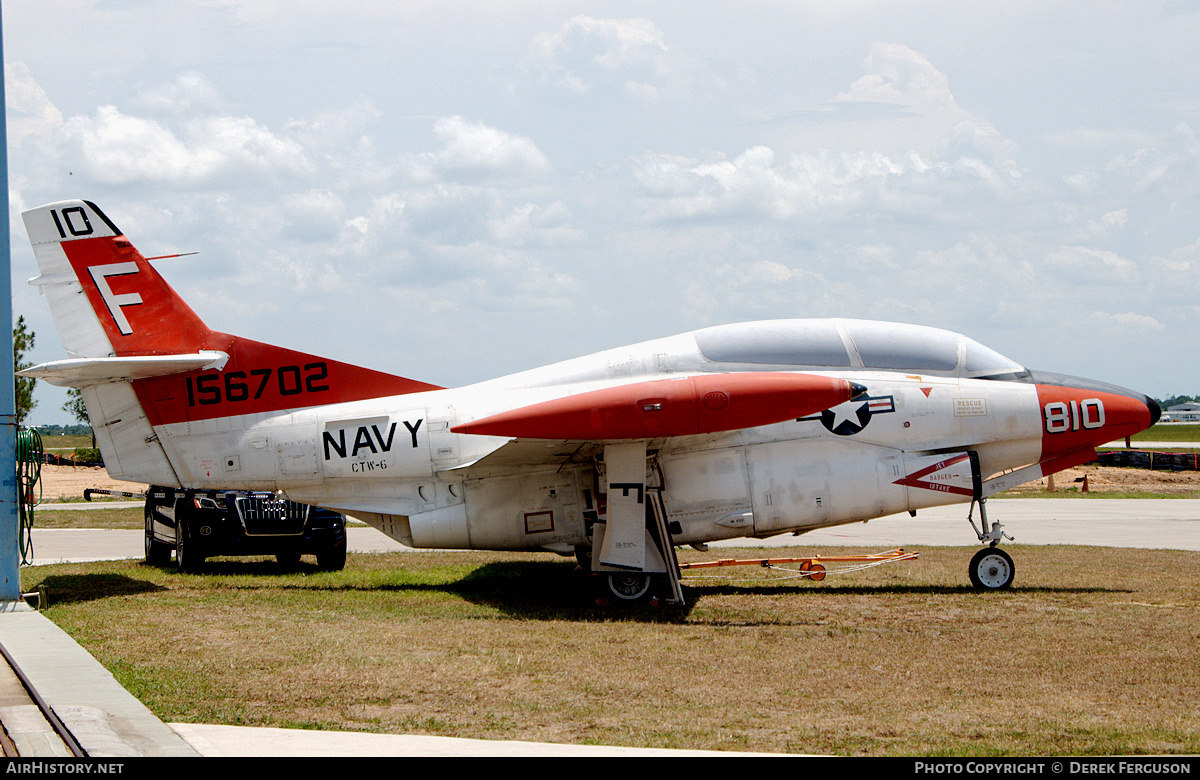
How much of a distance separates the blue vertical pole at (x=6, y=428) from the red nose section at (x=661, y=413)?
4.63 meters

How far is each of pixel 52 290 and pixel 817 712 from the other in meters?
10.3

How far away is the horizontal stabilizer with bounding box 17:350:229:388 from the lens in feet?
37.3

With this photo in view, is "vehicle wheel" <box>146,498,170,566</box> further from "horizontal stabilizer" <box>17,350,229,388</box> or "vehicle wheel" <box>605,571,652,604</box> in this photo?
"vehicle wheel" <box>605,571,652,604</box>

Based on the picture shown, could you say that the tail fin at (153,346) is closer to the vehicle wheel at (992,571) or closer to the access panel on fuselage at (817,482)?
the access panel on fuselage at (817,482)

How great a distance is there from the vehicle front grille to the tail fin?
213cm

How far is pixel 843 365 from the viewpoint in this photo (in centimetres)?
1193

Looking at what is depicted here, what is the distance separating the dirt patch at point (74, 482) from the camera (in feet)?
115

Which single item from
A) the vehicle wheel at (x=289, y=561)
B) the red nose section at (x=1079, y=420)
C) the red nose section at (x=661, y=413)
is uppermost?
the red nose section at (x=661, y=413)

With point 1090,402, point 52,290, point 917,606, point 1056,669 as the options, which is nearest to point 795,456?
point 917,606

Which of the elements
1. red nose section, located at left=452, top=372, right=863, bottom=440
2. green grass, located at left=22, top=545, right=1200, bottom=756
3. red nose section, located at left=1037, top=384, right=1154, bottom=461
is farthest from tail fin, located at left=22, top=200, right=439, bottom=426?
red nose section, located at left=1037, top=384, right=1154, bottom=461

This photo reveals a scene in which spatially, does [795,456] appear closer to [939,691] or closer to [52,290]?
[939,691]

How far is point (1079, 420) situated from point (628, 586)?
5.85 meters

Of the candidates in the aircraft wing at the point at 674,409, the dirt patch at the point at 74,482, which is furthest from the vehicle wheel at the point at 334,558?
the dirt patch at the point at 74,482

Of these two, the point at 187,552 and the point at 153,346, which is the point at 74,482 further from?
the point at 153,346
